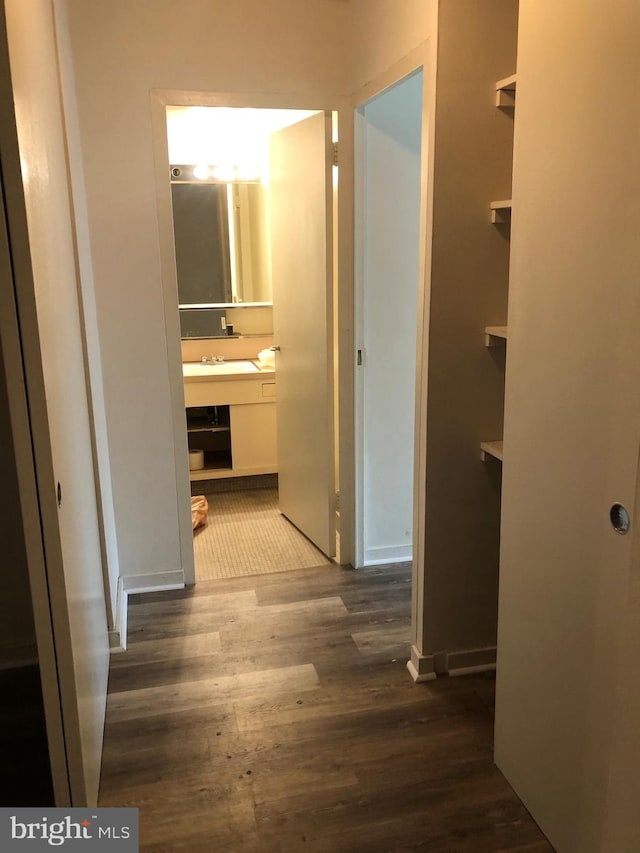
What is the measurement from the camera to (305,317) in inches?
127

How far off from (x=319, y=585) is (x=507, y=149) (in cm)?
192

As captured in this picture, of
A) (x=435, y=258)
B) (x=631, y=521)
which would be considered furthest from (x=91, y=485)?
(x=631, y=521)

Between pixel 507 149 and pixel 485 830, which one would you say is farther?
pixel 507 149

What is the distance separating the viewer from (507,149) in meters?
2.07

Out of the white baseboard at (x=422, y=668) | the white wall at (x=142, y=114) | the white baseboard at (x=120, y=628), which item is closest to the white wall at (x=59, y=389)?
the white baseboard at (x=120, y=628)

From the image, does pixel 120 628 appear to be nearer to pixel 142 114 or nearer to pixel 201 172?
pixel 142 114

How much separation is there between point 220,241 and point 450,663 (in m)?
3.10

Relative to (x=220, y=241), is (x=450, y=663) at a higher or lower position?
lower

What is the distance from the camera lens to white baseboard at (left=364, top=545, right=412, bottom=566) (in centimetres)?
321

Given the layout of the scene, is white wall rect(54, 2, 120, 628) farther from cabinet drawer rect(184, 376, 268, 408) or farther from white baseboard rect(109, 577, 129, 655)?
cabinet drawer rect(184, 376, 268, 408)

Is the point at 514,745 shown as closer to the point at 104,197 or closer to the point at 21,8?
the point at 21,8

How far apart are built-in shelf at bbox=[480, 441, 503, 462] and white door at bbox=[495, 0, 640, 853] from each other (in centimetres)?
37

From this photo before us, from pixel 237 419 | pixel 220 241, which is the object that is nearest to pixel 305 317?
pixel 237 419

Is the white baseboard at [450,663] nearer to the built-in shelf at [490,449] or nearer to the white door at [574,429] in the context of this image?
the white door at [574,429]
